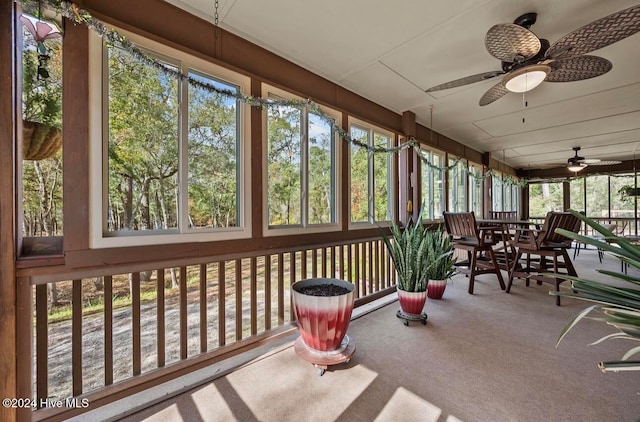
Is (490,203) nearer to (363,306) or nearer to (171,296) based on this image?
(363,306)

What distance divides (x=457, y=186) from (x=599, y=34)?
170 inches

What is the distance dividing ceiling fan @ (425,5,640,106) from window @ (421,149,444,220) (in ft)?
7.83

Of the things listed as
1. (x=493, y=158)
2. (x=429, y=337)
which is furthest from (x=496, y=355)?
(x=493, y=158)

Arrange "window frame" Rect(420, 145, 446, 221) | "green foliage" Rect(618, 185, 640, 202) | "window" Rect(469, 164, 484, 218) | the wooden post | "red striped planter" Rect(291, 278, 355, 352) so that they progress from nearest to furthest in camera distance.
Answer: the wooden post, "red striped planter" Rect(291, 278, 355, 352), "window frame" Rect(420, 145, 446, 221), "window" Rect(469, 164, 484, 218), "green foliage" Rect(618, 185, 640, 202)

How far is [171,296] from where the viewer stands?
2771 mm

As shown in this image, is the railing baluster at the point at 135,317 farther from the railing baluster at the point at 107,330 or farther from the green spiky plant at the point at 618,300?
the green spiky plant at the point at 618,300

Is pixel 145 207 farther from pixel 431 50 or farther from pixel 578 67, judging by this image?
pixel 578 67

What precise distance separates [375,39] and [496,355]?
2806mm

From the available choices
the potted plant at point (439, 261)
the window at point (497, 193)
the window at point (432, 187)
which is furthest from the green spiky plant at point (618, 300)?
the window at point (497, 193)

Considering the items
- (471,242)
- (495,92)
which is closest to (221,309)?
(495,92)

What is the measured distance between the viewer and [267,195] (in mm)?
2379

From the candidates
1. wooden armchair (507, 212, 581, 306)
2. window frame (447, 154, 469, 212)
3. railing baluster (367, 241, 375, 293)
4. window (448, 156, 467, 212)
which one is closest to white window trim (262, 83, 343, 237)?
railing baluster (367, 241, 375, 293)

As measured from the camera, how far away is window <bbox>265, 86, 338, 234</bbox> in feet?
8.12

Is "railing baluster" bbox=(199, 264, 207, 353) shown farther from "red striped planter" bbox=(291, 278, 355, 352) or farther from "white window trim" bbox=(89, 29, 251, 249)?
"red striped planter" bbox=(291, 278, 355, 352)
